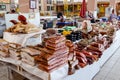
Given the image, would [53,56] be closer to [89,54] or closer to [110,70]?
[89,54]

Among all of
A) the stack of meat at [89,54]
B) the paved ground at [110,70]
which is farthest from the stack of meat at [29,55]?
the paved ground at [110,70]

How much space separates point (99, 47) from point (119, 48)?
8.87 feet

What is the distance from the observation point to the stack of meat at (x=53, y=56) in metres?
2.06

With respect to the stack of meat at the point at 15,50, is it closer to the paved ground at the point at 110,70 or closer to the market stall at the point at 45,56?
the market stall at the point at 45,56

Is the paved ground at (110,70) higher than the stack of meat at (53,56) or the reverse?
the reverse

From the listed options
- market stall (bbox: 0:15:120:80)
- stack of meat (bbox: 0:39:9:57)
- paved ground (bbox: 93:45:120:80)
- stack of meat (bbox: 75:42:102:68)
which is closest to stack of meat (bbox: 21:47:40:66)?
market stall (bbox: 0:15:120:80)

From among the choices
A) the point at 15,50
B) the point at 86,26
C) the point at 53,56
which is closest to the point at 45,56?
the point at 53,56

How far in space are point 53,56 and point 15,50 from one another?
2.23 ft

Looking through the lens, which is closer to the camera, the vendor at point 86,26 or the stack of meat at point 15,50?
the stack of meat at point 15,50

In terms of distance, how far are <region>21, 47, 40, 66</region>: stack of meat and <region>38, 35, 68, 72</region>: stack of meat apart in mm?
116

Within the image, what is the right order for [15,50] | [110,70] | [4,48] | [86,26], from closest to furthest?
1. [15,50]
2. [4,48]
3. [110,70]
4. [86,26]

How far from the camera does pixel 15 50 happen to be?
2463 mm

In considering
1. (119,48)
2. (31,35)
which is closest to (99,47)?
(31,35)

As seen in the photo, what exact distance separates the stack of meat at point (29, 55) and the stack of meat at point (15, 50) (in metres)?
0.10
